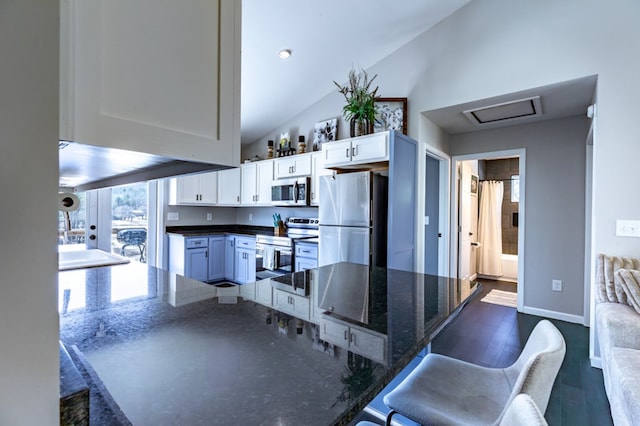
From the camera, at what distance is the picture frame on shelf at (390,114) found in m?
3.50

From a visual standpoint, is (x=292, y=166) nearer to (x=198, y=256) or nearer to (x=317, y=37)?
(x=317, y=37)

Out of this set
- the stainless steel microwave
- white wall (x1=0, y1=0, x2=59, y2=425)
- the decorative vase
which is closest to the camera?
white wall (x1=0, y1=0, x2=59, y2=425)

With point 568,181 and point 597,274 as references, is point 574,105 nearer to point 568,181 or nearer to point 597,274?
point 568,181

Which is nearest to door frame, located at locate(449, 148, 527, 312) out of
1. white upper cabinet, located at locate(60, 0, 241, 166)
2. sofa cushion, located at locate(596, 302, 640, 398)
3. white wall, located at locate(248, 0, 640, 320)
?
white wall, located at locate(248, 0, 640, 320)

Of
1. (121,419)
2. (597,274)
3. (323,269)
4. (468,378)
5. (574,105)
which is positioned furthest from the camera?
(574,105)

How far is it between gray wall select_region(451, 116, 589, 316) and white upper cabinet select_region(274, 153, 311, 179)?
259 cm

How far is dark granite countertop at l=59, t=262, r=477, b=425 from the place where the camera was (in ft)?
1.90

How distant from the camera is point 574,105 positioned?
3.15 meters

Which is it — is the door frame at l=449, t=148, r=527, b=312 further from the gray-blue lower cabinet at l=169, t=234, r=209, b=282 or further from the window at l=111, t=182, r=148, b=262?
the window at l=111, t=182, r=148, b=262

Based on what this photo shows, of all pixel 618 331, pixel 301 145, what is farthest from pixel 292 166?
pixel 618 331

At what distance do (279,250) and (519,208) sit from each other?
312cm

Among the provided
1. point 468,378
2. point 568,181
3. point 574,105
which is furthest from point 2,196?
point 568,181

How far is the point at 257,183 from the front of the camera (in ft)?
16.2

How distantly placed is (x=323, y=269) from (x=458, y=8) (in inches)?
124
